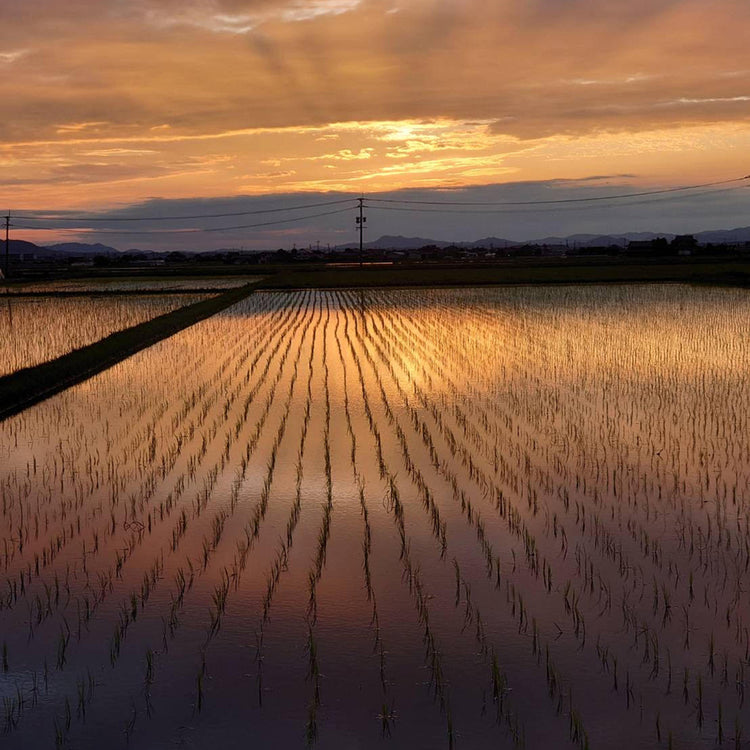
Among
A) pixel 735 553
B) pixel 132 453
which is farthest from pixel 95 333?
pixel 735 553

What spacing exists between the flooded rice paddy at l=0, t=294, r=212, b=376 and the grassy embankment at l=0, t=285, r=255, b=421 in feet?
1.75

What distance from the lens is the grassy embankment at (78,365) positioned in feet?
33.8

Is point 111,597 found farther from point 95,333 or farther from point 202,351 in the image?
point 95,333

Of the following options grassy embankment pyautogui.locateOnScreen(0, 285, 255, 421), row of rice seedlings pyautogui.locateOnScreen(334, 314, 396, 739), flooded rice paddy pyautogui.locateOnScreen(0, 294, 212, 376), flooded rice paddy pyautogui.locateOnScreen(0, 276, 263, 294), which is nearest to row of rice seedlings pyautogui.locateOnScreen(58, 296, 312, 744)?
row of rice seedlings pyautogui.locateOnScreen(334, 314, 396, 739)

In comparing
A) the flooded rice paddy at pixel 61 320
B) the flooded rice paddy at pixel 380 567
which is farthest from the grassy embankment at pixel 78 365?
the flooded rice paddy at pixel 61 320

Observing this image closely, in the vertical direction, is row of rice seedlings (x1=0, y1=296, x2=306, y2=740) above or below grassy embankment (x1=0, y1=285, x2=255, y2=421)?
below

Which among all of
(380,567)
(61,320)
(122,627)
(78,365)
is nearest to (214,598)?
(122,627)

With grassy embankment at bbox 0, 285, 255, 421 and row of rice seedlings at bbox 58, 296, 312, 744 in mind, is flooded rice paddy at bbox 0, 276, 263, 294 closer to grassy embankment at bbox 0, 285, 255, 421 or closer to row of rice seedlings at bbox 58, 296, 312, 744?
grassy embankment at bbox 0, 285, 255, 421

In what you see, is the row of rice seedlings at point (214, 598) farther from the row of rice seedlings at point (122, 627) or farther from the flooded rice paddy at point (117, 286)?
the flooded rice paddy at point (117, 286)

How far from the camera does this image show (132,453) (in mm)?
7398

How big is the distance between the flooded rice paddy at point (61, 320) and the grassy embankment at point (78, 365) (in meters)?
0.53

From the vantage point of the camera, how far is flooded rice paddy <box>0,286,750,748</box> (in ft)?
10.3

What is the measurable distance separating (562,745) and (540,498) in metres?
2.97

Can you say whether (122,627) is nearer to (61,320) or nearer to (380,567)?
(380,567)
